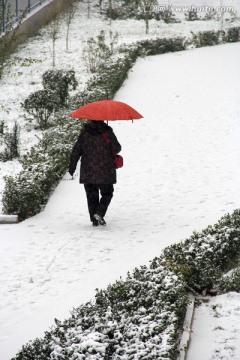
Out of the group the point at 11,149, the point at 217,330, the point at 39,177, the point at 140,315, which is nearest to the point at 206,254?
the point at 217,330

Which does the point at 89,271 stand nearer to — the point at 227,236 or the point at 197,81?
the point at 227,236

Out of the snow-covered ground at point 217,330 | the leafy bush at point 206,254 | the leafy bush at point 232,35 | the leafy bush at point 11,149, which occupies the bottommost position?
the leafy bush at point 11,149

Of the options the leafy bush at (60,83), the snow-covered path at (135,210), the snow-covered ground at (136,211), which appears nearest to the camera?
the snow-covered ground at (136,211)

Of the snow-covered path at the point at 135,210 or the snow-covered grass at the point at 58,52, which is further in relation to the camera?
the snow-covered grass at the point at 58,52

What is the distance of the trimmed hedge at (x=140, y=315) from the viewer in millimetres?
4234

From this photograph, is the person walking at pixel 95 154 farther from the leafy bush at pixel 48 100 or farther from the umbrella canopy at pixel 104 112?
the leafy bush at pixel 48 100

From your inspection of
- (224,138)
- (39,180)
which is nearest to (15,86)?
(224,138)

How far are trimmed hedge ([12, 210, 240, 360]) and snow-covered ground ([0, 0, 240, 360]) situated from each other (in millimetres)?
384

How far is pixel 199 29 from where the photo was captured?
2873 centimetres

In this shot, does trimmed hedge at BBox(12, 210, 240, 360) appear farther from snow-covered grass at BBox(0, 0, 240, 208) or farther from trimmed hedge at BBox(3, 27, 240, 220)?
snow-covered grass at BBox(0, 0, 240, 208)

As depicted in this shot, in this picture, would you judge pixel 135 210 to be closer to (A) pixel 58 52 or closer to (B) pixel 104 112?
(B) pixel 104 112

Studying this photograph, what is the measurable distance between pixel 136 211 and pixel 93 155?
5.21 feet

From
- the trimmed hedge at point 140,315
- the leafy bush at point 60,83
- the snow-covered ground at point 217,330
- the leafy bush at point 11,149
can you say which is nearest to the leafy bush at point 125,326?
the trimmed hedge at point 140,315

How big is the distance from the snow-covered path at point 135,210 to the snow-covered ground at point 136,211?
0.04 ft
